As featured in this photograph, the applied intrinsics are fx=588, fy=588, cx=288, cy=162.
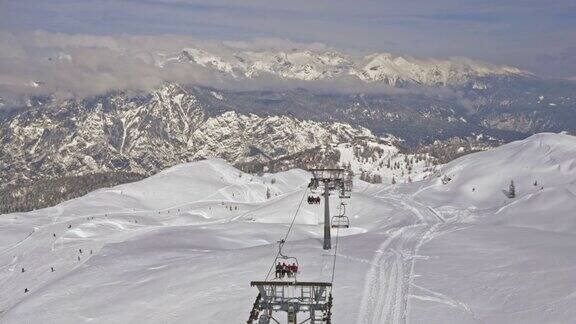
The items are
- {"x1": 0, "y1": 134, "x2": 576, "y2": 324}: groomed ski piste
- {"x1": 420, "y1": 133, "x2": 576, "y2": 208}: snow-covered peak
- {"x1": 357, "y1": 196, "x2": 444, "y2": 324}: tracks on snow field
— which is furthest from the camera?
{"x1": 420, "y1": 133, "x2": 576, "y2": 208}: snow-covered peak

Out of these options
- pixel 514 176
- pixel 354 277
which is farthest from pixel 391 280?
pixel 514 176

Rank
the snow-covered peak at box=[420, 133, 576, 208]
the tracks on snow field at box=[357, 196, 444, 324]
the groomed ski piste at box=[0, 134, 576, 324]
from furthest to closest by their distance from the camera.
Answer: the snow-covered peak at box=[420, 133, 576, 208] < the groomed ski piste at box=[0, 134, 576, 324] < the tracks on snow field at box=[357, 196, 444, 324]

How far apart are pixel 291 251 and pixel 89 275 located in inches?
845

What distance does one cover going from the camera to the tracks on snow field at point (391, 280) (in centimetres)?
3616

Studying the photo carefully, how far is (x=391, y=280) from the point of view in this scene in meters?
43.8

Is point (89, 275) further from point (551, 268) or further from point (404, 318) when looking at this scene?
point (551, 268)

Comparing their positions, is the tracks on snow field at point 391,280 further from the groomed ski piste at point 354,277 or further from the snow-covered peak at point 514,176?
the snow-covered peak at point 514,176

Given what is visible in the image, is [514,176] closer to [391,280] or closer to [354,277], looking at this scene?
[391,280]

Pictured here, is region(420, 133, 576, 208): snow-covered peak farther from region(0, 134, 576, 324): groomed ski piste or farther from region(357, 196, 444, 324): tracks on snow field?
region(357, 196, 444, 324): tracks on snow field

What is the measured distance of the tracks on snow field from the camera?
119 feet

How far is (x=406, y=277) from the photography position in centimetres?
4469

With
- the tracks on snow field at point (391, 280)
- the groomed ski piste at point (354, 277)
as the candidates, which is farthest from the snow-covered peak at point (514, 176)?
the tracks on snow field at point (391, 280)

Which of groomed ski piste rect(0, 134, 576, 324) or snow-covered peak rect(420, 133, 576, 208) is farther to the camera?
snow-covered peak rect(420, 133, 576, 208)

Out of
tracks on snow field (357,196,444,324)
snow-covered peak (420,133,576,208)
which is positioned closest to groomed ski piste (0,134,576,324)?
tracks on snow field (357,196,444,324)
